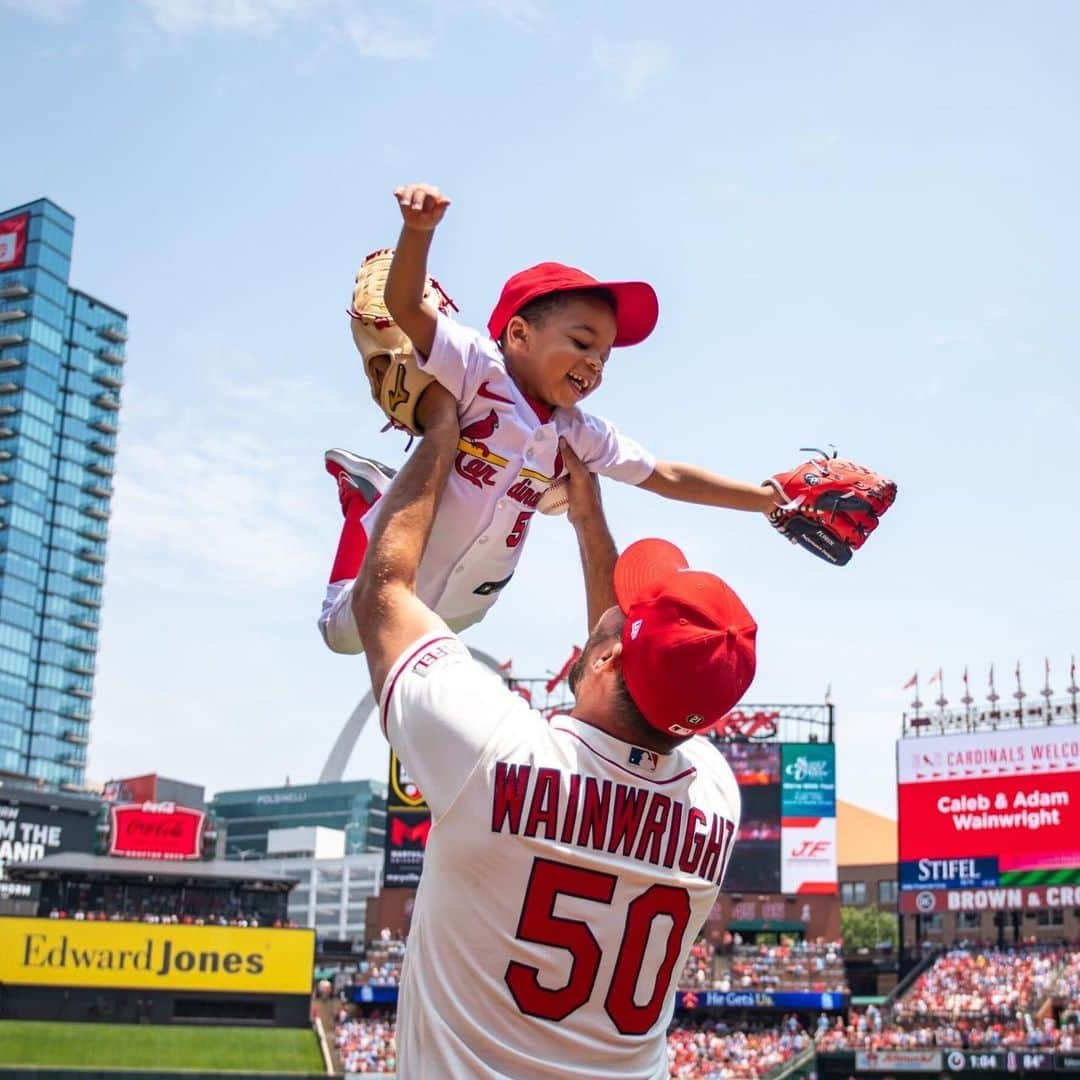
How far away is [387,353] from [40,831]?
5103 cm

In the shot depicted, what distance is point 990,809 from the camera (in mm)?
43688

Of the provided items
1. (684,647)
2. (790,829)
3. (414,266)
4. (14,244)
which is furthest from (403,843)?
(14,244)

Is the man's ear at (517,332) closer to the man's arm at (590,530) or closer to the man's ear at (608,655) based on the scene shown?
the man's arm at (590,530)

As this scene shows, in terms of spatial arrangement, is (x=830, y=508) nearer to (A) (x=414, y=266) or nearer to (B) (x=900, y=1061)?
(A) (x=414, y=266)

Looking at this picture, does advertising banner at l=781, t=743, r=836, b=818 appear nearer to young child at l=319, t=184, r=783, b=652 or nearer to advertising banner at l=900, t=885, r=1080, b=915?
advertising banner at l=900, t=885, r=1080, b=915

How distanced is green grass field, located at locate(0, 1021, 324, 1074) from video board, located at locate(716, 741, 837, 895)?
45.4 feet

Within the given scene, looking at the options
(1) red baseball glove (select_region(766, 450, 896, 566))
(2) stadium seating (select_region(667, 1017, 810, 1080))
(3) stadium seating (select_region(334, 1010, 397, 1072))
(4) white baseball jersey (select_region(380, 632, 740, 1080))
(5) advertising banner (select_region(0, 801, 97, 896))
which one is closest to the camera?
(4) white baseball jersey (select_region(380, 632, 740, 1080))

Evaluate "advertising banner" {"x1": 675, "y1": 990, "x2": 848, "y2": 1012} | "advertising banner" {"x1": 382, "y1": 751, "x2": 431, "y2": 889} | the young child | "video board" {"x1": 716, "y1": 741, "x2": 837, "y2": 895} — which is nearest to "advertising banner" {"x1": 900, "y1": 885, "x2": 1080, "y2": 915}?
"video board" {"x1": 716, "y1": 741, "x2": 837, "y2": 895}

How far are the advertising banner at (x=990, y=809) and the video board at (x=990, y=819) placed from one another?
1.2 inches

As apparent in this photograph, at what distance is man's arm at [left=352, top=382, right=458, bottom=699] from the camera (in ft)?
10.7

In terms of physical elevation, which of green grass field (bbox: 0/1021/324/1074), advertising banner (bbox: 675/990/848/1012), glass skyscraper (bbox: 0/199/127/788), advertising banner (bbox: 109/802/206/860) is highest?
glass skyscraper (bbox: 0/199/127/788)

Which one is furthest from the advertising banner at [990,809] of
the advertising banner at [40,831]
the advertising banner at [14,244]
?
the advertising banner at [14,244]

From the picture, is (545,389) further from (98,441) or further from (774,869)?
(98,441)

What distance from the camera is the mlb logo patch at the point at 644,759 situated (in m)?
3.26
